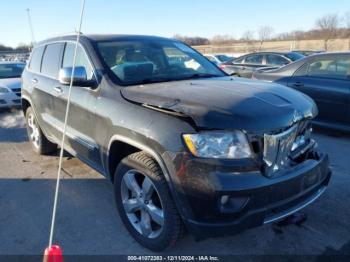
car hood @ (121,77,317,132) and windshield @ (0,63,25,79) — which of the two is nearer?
car hood @ (121,77,317,132)

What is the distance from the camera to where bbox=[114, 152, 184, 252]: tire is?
257 cm

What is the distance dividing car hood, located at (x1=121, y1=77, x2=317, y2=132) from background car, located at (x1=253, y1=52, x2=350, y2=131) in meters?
3.11

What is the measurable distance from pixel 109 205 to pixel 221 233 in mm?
1719

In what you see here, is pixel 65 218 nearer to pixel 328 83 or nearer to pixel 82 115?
pixel 82 115

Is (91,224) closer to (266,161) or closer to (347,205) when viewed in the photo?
(266,161)

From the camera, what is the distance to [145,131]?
2.59m

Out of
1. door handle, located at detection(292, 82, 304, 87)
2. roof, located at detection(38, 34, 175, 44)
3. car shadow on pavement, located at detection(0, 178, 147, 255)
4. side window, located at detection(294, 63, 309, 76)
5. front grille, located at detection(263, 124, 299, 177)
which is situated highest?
roof, located at detection(38, 34, 175, 44)

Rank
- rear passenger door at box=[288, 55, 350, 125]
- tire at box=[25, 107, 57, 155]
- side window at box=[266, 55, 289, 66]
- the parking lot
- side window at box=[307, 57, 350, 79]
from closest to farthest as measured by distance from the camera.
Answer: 1. the parking lot
2. tire at box=[25, 107, 57, 155]
3. rear passenger door at box=[288, 55, 350, 125]
4. side window at box=[307, 57, 350, 79]
5. side window at box=[266, 55, 289, 66]

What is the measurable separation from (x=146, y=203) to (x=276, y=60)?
31.5ft

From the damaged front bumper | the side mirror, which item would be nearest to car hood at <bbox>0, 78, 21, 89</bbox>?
the side mirror

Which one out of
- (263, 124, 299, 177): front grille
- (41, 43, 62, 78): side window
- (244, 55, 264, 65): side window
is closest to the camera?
(263, 124, 299, 177): front grille

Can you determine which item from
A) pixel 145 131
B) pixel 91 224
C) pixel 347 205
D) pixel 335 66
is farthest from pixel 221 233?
pixel 335 66

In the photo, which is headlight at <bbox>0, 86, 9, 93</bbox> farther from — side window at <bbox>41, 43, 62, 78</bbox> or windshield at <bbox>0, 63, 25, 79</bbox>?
side window at <bbox>41, 43, 62, 78</bbox>

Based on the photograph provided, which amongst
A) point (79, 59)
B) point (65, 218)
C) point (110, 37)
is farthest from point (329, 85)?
point (65, 218)
